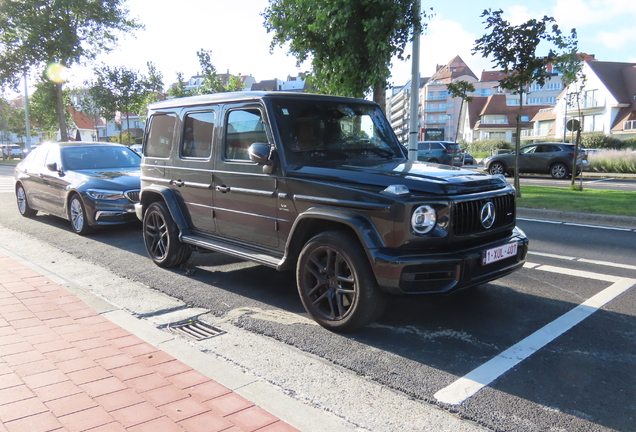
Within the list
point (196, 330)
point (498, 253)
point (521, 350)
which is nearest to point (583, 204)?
point (498, 253)

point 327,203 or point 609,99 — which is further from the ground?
point 609,99

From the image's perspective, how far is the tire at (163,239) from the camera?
5.84m

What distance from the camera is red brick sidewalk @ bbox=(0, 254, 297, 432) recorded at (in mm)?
2697

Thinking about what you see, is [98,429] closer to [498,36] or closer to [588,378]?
[588,378]

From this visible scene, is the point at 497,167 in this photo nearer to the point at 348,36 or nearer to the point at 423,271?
the point at 348,36

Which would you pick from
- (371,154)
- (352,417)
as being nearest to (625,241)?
(371,154)

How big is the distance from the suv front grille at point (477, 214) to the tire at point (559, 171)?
21017 mm

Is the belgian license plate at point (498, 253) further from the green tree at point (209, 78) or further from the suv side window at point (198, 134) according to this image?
the green tree at point (209, 78)

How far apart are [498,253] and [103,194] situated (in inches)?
261

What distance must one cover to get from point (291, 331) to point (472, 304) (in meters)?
1.77

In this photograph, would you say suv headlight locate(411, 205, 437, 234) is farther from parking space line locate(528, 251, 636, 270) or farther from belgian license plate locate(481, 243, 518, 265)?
parking space line locate(528, 251, 636, 270)

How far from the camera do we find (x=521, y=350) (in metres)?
3.61

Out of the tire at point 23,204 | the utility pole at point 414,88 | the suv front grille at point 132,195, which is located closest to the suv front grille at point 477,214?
the suv front grille at point 132,195

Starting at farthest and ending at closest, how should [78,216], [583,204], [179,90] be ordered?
[179,90] → [583,204] → [78,216]
